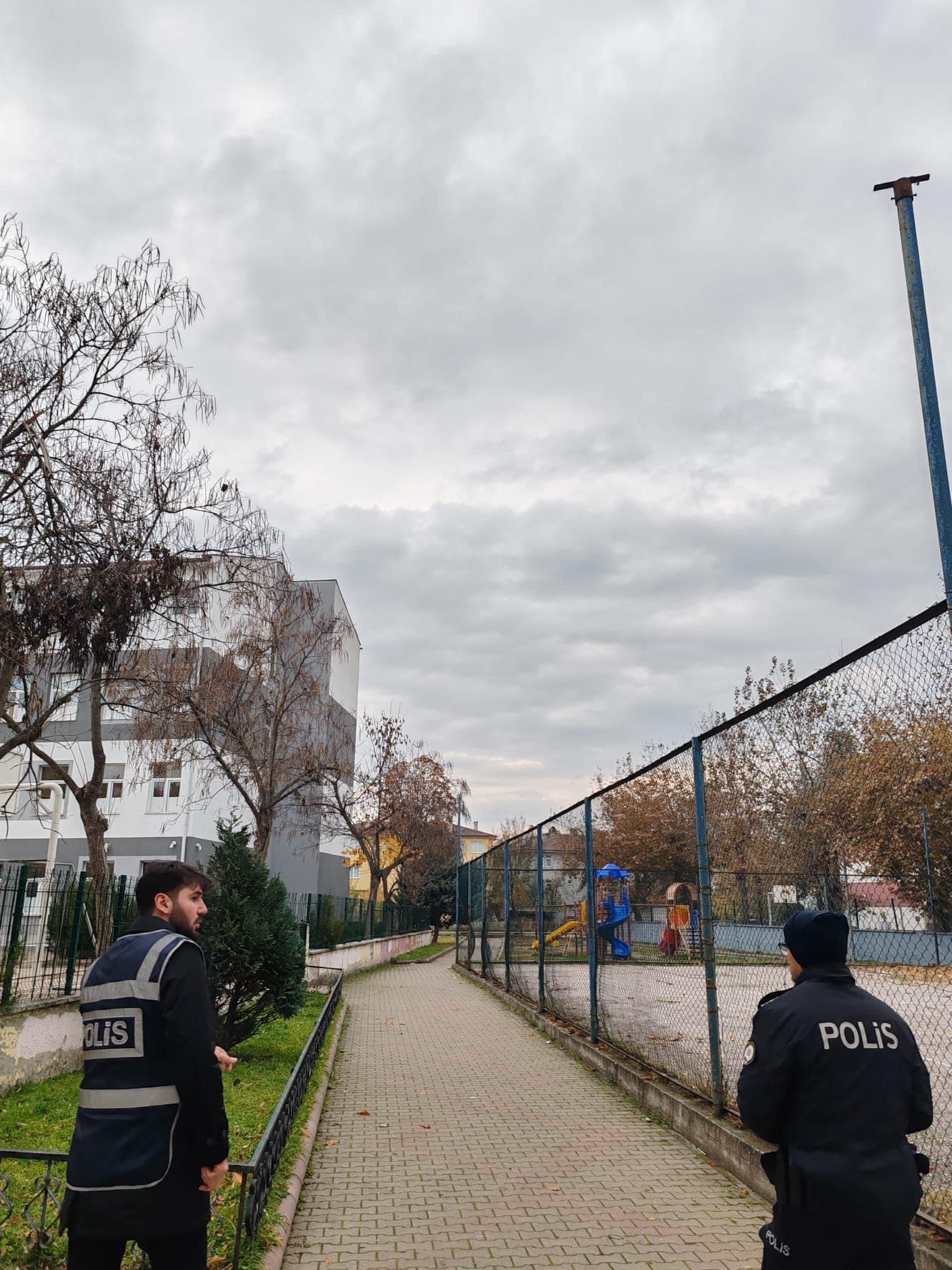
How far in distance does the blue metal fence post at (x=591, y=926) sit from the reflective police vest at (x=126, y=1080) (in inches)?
325

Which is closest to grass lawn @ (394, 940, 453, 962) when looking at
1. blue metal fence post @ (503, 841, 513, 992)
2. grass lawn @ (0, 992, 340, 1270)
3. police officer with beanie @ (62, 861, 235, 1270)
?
blue metal fence post @ (503, 841, 513, 992)

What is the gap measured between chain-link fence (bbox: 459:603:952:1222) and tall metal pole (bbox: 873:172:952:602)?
2.06ft

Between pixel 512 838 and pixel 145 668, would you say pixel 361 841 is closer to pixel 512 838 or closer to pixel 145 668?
pixel 512 838

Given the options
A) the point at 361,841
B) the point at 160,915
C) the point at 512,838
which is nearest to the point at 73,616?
the point at 160,915

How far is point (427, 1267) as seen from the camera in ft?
15.7

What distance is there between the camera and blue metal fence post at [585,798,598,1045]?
10.8m

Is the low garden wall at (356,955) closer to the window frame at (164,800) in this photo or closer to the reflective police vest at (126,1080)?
the window frame at (164,800)

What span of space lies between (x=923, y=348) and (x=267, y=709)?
15.7 m

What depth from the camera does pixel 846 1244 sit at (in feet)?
9.20

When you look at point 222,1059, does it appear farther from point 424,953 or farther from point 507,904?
point 424,953

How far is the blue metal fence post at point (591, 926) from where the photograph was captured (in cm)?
1075

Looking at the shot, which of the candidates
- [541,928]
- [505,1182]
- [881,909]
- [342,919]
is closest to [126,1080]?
[881,909]

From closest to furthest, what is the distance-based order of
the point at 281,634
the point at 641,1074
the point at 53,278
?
the point at 53,278, the point at 641,1074, the point at 281,634

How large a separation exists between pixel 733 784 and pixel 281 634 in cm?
1295
